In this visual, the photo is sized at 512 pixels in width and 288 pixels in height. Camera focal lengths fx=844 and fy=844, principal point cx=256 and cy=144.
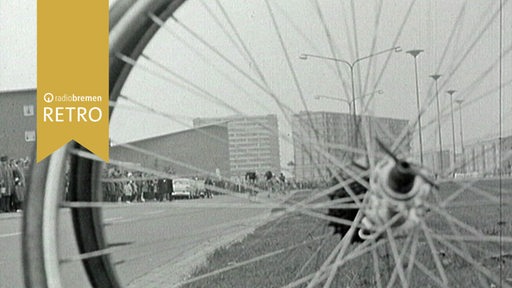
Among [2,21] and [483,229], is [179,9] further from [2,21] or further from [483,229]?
[483,229]

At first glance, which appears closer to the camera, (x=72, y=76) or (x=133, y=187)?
(x=72, y=76)

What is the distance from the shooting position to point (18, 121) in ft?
8.21

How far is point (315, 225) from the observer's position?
2730 millimetres

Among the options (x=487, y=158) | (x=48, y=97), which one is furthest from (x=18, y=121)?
(x=487, y=158)

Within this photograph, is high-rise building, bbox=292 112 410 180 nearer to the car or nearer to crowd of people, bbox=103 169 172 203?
the car

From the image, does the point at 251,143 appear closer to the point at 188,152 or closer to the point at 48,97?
the point at 188,152

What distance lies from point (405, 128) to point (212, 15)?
61cm

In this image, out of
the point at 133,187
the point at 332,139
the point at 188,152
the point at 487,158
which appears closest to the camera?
the point at 487,158

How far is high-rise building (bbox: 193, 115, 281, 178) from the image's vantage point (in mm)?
2361

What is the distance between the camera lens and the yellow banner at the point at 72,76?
2.06 meters

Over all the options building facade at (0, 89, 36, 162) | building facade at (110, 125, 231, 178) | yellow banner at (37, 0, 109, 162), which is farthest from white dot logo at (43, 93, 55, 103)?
building facade at (110, 125, 231, 178)

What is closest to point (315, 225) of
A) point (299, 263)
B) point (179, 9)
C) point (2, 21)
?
point (299, 263)

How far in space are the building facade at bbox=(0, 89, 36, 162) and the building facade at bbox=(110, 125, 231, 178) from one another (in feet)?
0.93

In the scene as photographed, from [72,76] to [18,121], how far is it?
0.41 metres
